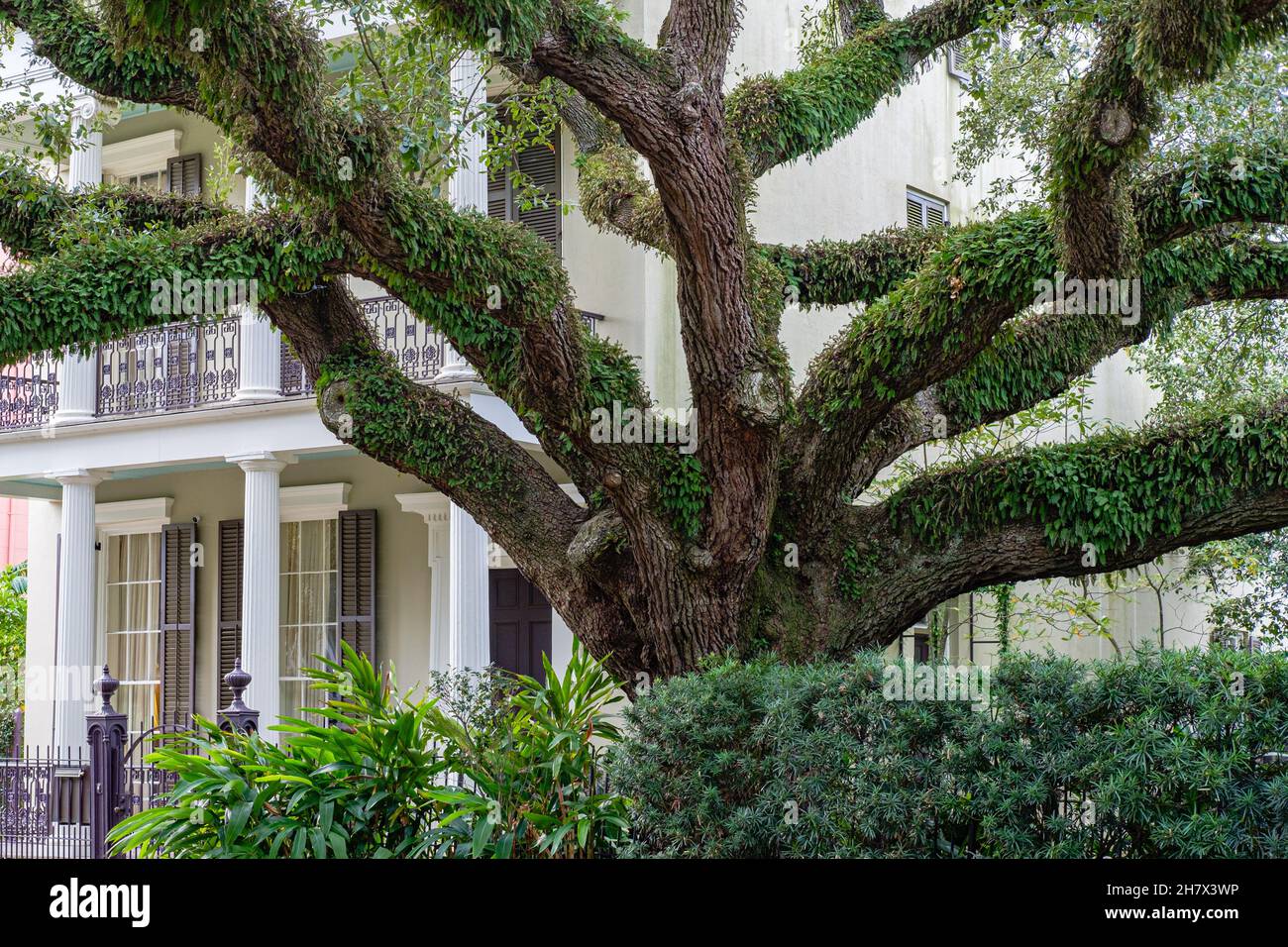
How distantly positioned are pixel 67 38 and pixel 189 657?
8627 millimetres

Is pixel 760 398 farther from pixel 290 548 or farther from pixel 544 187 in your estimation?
pixel 290 548

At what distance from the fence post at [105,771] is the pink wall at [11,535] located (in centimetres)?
2454

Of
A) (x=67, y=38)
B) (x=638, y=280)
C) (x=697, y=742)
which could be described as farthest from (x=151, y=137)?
(x=697, y=742)

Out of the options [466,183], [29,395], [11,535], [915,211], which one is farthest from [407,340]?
[11,535]

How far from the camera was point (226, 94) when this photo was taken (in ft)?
19.7

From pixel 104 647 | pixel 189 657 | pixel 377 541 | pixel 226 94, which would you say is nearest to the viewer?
pixel 226 94

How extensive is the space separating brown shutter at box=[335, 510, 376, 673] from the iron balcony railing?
1679 millimetres

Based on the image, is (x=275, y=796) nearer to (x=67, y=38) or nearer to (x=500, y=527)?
(x=500, y=527)

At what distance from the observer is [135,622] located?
1595cm

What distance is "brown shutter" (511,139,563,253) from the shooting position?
1268cm

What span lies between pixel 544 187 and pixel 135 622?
736 cm

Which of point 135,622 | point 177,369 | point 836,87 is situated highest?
point 836,87

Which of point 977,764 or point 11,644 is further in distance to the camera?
point 11,644

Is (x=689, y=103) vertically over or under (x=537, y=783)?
over
